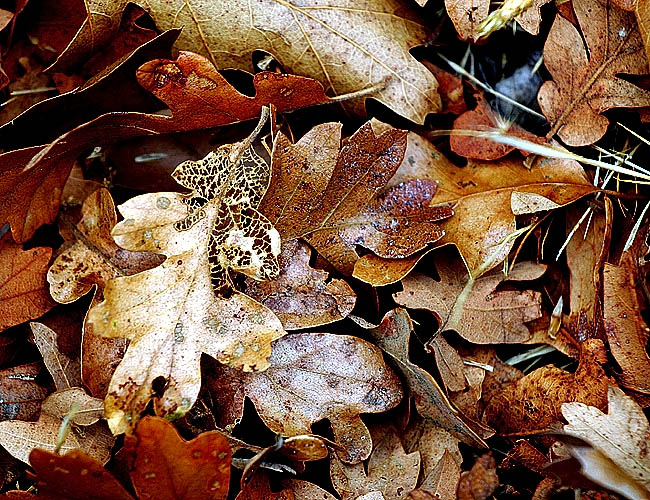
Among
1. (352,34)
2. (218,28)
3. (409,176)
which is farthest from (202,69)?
(409,176)

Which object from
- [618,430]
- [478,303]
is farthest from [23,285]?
[618,430]

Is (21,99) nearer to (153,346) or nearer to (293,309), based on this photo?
(153,346)

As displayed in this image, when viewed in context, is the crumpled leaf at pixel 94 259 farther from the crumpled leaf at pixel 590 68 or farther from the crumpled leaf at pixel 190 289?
the crumpled leaf at pixel 590 68

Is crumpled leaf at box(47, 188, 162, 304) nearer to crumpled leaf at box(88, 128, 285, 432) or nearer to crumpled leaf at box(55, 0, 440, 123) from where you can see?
crumpled leaf at box(88, 128, 285, 432)

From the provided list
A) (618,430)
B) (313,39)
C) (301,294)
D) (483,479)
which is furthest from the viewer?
(313,39)

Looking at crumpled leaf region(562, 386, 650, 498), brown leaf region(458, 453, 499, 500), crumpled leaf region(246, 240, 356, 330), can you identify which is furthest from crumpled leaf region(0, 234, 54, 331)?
crumpled leaf region(562, 386, 650, 498)

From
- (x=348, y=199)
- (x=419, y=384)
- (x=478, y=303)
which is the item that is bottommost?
(x=419, y=384)

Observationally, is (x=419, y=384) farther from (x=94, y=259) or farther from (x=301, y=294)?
(x=94, y=259)
